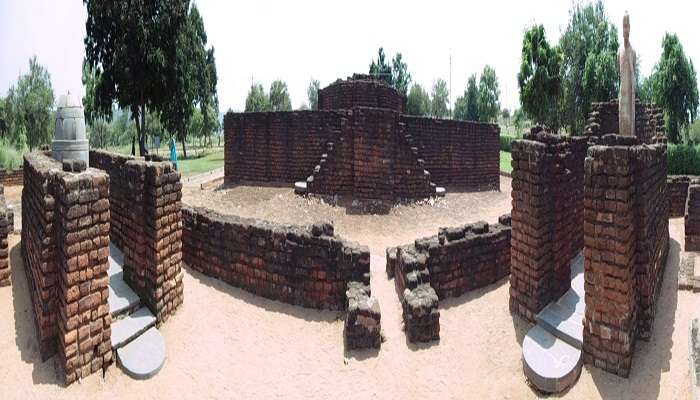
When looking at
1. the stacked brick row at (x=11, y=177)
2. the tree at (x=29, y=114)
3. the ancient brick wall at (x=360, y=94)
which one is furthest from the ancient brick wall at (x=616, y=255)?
the tree at (x=29, y=114)

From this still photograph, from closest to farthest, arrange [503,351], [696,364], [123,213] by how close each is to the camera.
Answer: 1. [696,364]
2. [503,351]
3. [123,213]

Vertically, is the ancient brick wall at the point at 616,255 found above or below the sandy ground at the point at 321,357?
above

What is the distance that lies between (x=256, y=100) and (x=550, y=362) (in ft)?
167

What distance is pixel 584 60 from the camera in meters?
27.2

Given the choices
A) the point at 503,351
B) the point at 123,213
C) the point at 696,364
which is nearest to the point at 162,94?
the point at 123,213

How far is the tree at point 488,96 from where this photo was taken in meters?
51.5

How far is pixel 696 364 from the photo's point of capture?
3738 mm

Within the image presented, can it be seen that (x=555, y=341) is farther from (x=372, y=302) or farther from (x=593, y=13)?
(x=593, y=13)

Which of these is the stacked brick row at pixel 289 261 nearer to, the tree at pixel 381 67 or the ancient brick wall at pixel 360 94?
the ancient brick wall at pixel 360 94

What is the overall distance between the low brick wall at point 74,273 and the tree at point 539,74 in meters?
25.6

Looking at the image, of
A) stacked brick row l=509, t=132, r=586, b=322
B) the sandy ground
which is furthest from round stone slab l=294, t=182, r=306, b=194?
stacked brick row l=509, t=132, r=586, b=322

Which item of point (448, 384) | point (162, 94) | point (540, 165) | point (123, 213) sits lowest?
point (448, 384)

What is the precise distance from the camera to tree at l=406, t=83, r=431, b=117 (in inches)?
2212

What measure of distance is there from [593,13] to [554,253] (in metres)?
29.1
